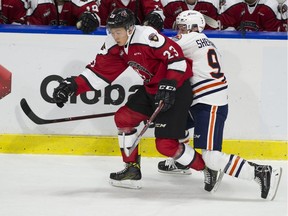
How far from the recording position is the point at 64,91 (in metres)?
4.26

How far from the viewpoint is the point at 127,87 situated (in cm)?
504

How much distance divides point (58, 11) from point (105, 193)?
169 centimetres

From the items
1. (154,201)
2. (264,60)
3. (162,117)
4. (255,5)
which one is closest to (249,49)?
(264,60)

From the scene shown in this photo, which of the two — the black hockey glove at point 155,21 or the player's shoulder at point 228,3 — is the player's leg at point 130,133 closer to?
the black hockey glove at point 155,21

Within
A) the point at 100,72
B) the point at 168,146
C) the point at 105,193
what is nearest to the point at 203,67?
the point at 168,146

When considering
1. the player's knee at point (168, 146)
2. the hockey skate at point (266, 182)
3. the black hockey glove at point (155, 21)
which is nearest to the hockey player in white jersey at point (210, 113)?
the hockey skate at point (266, 182)

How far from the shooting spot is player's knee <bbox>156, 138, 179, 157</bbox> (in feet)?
13.7

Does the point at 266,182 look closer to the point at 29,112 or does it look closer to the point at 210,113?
the point at 210,113

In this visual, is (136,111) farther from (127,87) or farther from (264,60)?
(264,60)

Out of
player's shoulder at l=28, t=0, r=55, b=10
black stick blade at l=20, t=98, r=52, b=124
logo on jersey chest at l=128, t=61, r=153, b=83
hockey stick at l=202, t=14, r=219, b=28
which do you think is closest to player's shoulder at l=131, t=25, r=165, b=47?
logo on jersey chest at l=128, t=61, r=153, b=83

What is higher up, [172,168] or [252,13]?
[252,13]

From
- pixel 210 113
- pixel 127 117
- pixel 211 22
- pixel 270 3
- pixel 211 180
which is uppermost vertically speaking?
pixel 270 3

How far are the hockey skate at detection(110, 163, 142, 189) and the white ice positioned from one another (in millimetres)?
50

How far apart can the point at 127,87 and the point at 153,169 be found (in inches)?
23.6
